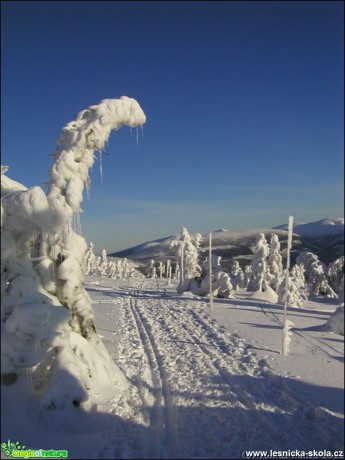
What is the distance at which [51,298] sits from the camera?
27.1 ft

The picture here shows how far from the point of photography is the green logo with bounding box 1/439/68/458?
6.13 m

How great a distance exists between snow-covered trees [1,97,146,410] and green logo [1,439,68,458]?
806mm

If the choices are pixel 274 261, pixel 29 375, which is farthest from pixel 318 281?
pixel 29 375

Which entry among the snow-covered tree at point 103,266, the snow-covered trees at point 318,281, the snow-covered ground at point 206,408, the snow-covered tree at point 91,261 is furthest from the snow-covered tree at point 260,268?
the snow-covered tree at point 103,266

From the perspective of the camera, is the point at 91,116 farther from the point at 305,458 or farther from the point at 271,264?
the point at 271,264

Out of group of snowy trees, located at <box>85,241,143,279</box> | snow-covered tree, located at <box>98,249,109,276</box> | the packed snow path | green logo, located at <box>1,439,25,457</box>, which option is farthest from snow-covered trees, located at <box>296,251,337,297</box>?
snow-covered tree, located at <box>98,249,109,276</box>

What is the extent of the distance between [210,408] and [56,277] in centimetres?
455

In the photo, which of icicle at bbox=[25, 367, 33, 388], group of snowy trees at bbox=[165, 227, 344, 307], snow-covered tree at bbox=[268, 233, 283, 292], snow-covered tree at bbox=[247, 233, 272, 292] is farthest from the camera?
snow-covered tree at bbox=[268, 233, 283, 292]

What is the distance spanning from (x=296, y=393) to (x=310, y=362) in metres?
0.80

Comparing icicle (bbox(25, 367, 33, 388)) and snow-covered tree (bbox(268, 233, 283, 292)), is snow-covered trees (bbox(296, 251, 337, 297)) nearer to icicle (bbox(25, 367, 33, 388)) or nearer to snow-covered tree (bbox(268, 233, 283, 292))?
snow-covered tree (bbox(268, 233, 283, 292))

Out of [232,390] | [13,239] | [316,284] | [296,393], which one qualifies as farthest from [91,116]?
[316,284]

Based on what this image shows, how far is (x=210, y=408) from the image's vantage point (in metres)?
7.78

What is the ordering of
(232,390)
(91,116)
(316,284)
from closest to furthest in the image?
(232,390)
(91,116)
(316,284)

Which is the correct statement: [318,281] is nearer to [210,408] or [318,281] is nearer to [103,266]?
[210,408]
